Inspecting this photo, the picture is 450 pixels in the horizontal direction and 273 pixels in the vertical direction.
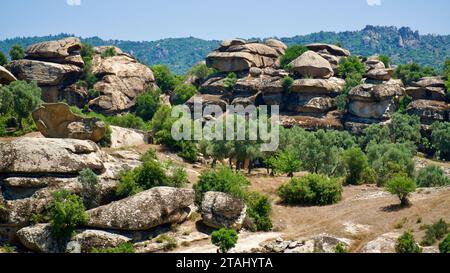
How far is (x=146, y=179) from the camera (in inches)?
1623

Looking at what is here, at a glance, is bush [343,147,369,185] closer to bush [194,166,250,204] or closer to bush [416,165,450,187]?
bush [416,165,450,187]

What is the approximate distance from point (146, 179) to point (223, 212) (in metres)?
6.91

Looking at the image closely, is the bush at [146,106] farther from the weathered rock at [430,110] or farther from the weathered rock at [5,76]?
the weathered rock at [430,110]

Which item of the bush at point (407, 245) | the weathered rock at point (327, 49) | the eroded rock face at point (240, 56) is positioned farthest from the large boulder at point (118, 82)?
the bush at point (407, 245)

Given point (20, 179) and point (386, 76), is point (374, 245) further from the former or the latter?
point (386, 76)

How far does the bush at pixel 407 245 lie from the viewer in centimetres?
3008

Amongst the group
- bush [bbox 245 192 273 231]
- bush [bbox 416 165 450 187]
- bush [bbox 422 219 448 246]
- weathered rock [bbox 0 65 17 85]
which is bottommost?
bush [bbox 416 165 450 187]

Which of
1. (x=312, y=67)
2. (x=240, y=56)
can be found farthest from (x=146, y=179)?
(x=240, y=56)

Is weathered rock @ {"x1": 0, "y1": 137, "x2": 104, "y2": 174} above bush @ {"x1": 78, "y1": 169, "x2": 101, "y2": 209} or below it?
above

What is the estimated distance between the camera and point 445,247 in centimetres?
2902

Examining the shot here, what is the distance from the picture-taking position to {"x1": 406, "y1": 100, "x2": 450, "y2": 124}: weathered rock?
3314 inches

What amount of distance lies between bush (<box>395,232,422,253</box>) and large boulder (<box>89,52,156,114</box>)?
6852 centimetres

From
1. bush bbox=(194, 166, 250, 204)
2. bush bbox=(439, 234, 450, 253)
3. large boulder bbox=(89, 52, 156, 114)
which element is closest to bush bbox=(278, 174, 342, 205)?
bush bbox=(194, 166, 250, 204)

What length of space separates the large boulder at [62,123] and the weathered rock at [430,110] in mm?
52531
